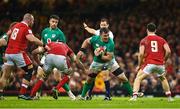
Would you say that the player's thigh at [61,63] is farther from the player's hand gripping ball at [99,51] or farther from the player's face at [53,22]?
the player's face at [53,22]

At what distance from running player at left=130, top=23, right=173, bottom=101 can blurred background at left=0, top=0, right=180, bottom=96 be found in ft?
33.7

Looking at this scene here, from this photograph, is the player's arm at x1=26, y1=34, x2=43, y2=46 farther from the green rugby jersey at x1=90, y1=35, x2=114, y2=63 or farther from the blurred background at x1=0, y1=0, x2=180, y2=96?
the blurred background at x1=0, y1=0, x2=180, y2=96

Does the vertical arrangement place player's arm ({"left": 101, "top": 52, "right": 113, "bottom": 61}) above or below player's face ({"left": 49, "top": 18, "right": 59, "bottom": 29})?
below

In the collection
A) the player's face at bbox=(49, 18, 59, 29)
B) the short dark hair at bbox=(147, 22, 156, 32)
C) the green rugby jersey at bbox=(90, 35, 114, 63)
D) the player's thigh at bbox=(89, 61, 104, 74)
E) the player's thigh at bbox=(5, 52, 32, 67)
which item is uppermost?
the player's face at bbox=(49, 18, 59, 29)

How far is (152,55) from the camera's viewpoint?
19.8 metres

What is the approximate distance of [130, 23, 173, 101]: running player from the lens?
19625mm

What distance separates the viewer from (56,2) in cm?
3681

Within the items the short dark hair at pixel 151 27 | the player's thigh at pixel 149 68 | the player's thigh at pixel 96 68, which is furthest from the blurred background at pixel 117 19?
the short dark hair at pixel 151 27

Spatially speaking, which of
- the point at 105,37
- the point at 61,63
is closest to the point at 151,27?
the point at 105,37

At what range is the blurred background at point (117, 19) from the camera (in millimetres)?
31797

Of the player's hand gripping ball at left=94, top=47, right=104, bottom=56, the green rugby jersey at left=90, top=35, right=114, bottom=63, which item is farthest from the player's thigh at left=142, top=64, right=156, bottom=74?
the player's hand gripping ball at left=94, top=47, right=104, bottom=56

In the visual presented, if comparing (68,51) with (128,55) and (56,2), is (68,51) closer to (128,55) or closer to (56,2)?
(128,55)

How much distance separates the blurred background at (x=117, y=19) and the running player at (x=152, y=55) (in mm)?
10257

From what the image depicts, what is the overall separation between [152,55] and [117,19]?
16088 mm
